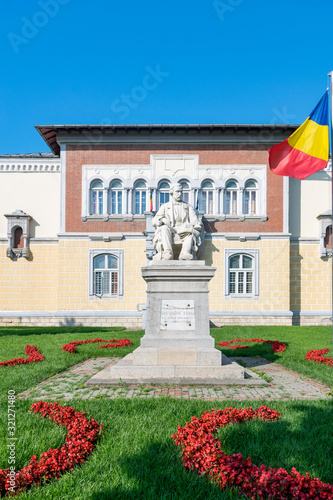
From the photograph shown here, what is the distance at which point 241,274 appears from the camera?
2161cm

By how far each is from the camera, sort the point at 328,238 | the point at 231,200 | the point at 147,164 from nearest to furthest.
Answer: the point at 147,164, the point at 231,200, the point at 328,238

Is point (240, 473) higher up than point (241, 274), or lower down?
lower down

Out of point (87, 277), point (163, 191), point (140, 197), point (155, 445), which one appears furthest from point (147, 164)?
point (155, 445)

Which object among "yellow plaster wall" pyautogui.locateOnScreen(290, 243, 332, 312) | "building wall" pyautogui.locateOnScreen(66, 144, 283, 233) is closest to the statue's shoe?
"building wall" pyautogui.locateOnScreen(66, 144, 283, 233)

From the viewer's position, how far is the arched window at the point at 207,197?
2186cm

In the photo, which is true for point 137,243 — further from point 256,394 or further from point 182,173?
point 256,394

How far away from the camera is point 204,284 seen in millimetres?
7664

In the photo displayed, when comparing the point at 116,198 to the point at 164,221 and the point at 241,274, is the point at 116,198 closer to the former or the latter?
the point at 241,274

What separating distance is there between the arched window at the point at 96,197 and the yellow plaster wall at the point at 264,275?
6.68 m

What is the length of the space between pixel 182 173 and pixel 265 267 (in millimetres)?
7253

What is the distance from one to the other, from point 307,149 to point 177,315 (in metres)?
5.87

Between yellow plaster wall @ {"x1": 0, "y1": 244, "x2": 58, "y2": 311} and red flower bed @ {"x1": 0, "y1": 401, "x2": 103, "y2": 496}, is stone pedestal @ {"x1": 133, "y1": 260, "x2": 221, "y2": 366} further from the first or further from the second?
yellow plaster wall @ {"x1": 0, "y1": 244, "x2": 58, "y2": 311}

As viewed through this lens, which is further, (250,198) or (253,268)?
(250,198)

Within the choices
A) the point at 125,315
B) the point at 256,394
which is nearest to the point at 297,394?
the point at 256,394
